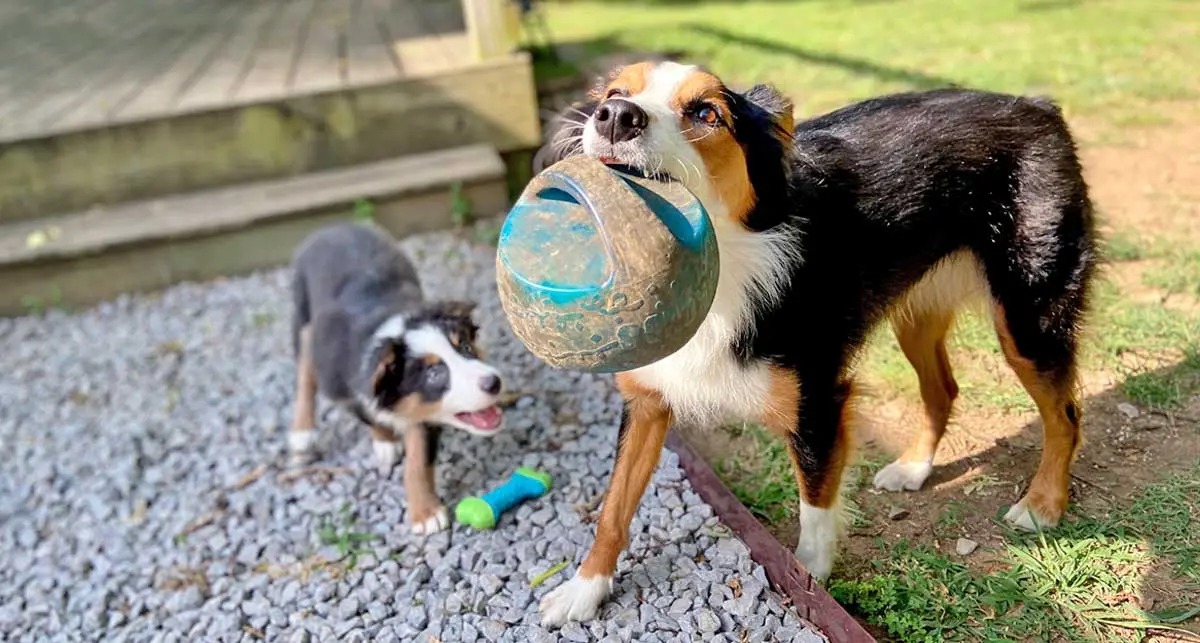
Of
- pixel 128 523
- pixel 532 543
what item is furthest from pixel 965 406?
pixel 128 523

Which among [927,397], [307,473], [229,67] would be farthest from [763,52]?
[307,473]

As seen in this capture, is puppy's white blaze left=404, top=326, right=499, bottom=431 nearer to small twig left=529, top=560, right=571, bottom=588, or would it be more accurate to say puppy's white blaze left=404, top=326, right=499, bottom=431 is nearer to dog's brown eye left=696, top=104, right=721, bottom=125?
small twig left=529, top=560, right=571, bottom=588

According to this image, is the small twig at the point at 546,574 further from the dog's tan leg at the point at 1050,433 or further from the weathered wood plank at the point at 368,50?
the weathered wood plank at the point at 368,50

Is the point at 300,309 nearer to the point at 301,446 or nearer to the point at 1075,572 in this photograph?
the point at 301,446

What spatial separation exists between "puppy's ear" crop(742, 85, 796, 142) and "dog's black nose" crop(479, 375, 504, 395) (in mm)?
1419

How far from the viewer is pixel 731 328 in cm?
216

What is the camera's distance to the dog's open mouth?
3199 millimetres

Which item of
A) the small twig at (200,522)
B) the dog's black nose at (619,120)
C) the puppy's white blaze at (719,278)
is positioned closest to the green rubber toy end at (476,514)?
the puppy's white blaze at (719,278)

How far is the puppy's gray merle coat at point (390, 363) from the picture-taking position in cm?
314

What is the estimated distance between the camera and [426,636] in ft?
8.41

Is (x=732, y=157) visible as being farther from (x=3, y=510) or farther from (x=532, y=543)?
(x=3, y=510)

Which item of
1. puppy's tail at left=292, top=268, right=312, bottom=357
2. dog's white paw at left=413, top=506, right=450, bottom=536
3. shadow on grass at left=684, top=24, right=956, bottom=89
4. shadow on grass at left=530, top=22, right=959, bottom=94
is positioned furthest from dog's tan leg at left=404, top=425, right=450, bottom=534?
shadow on grass at left=530, top=22, right=959, bottom=94

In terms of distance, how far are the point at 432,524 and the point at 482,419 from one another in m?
0.41

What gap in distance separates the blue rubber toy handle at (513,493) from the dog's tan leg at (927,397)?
1.13 meters
